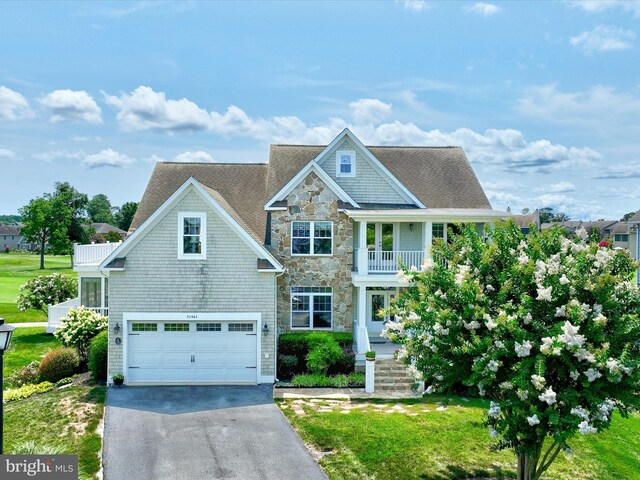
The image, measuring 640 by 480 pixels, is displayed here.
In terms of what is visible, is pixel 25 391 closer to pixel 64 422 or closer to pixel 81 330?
pixel 81 330

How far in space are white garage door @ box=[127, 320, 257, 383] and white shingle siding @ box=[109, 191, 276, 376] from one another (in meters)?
0.48

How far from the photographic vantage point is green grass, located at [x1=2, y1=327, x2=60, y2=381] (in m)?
23.1

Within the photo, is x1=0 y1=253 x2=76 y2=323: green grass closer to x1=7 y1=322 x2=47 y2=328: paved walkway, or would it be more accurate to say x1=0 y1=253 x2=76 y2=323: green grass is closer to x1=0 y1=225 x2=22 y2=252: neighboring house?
x1=7 y1=322 x2=47 y2=328: paved walkway

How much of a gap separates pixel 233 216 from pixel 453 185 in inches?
411

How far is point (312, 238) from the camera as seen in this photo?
2312 cm

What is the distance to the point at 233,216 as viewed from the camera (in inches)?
811

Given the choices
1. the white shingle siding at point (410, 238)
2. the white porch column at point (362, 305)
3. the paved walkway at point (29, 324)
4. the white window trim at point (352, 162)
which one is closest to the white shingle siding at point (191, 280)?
the white porch column at point (362, 305)

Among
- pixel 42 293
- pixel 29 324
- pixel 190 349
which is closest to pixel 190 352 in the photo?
pixel 190 349

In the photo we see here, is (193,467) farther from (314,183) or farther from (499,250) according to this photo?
(314,183)

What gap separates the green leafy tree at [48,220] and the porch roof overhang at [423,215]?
4963 centimetres

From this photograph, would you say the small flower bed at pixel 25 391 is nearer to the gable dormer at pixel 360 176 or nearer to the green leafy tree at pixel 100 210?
the gable dormer at pixel 360 176

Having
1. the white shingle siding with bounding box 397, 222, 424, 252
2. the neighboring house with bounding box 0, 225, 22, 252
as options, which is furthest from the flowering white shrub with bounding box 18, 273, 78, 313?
the neighboring house with bounding box 0, 225, 22, 252

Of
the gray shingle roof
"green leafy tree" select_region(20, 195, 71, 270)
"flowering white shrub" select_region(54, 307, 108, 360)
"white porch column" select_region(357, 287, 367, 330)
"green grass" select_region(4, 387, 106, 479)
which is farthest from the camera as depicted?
"green leafy tree" select_region(20, 195, 71, 270)

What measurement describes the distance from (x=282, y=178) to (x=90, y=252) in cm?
901
